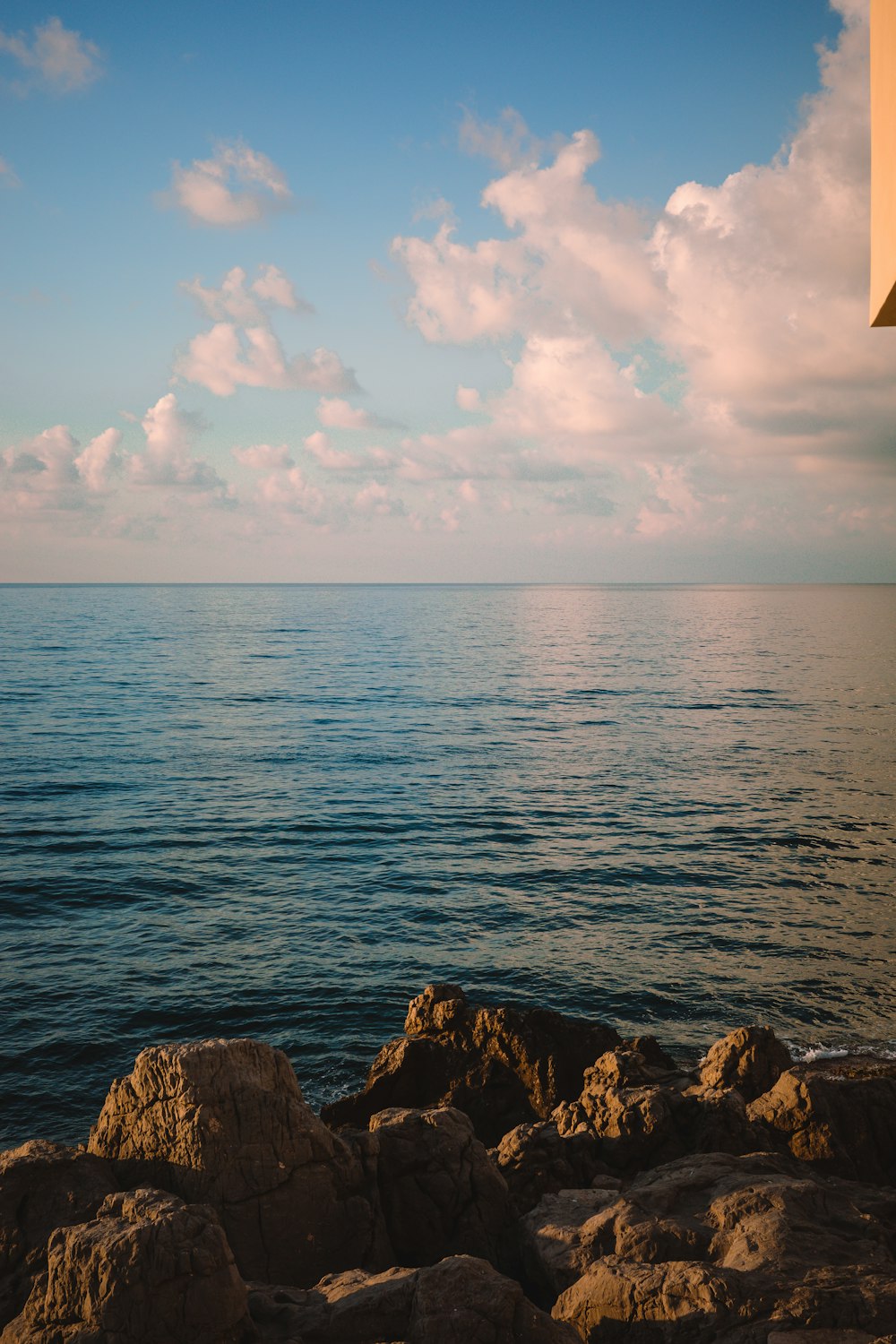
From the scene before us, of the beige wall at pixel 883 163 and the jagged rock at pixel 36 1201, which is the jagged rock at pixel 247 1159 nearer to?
the jagged rock at pixel 36 1201

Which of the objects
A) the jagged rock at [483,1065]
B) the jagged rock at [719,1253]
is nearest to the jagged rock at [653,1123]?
the jagged rock at [719,1253]

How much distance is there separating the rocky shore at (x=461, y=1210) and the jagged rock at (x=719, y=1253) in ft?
0.08

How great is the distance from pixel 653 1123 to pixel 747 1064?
284 centimetres

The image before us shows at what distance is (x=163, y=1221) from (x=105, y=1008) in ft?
40.9

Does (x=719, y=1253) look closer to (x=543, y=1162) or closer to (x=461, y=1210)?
(x=461, y=1210)

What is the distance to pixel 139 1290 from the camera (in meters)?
7.61

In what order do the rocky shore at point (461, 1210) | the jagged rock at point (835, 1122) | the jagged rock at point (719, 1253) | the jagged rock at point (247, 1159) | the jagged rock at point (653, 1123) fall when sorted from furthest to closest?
the jagged rock at point (835, 1122) < the jagged rock at point (653, 1123) < the jagged rock at point (247, 1159) < the jagged rock at point (719, 1253) < the rocky shore at point (461, 1210)

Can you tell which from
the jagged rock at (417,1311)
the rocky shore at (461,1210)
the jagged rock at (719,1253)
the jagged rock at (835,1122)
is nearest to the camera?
the jagged rock at (417,1311)

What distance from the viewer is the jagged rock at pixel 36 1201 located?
8.77 m

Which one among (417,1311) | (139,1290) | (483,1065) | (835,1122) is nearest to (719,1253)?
(417,1311)

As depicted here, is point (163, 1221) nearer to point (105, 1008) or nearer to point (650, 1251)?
point (650, 1251)

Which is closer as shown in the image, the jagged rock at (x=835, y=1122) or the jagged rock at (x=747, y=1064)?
the jagged rock at (x=835, y=1122)

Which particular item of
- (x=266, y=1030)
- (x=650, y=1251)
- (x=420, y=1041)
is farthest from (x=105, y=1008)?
(x=650, y=1251)

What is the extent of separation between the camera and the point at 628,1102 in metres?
12.9
